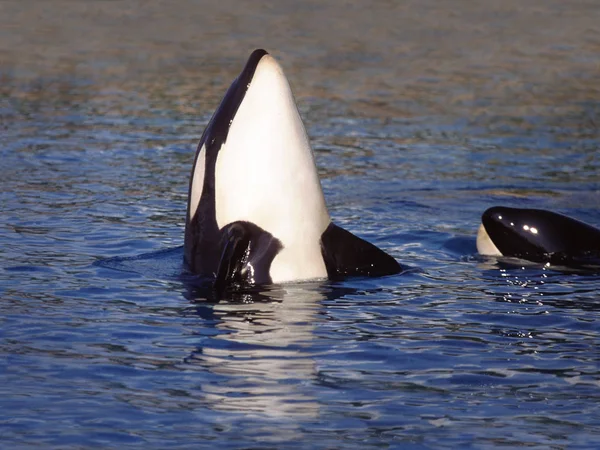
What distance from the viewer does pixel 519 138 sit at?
60.4ft

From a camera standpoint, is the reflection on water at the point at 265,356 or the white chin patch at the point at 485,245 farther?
the white chin patch at the point at 485,245

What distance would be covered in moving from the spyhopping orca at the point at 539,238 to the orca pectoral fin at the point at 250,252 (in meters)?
2.50

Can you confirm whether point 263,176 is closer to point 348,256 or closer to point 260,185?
point 260,185

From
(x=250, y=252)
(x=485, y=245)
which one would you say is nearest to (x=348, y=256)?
(x=250, y=252)

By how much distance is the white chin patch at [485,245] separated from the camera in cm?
1148

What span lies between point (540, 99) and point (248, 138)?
43.3 ft

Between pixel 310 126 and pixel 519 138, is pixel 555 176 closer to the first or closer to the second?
pixel 519 138

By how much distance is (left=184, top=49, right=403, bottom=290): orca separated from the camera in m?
9.67

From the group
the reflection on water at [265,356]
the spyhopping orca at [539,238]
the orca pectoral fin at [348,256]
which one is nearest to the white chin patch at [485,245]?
the spyhopping orca at [539,238]

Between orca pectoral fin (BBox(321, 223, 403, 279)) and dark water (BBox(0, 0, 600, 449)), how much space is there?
5.8 inches

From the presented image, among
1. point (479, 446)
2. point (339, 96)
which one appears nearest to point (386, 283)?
point (479, 446)

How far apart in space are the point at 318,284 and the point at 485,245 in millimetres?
2261

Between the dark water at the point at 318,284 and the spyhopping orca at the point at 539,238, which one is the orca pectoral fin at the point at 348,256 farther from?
the spyhopping orca at the point at 539,238

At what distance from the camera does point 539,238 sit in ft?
37.2
